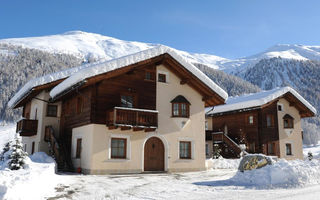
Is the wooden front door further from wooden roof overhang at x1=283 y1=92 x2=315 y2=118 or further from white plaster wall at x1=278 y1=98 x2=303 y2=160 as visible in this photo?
wooden roof overhang at x1=283 y1=92 x2=315 y2=118

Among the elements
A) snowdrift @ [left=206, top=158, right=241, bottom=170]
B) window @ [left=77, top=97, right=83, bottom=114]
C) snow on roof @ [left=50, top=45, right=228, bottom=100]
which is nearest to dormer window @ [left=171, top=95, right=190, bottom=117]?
snow on roof @ [left=50, top=45, right=228, bottom=100]

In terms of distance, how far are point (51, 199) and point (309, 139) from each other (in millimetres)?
119974

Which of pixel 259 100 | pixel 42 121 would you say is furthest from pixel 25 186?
pixel 259 100

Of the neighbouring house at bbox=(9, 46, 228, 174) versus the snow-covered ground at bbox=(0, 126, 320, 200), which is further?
the neighbouring house at bbox=(9, 46, 228, 174)

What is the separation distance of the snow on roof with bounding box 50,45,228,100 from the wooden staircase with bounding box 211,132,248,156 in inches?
356

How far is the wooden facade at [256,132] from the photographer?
3141cm

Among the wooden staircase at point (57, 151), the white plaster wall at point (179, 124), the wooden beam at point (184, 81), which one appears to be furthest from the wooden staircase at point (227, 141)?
the wooden staircase at point (57, 151)

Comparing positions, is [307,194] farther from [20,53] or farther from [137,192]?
[20,53]

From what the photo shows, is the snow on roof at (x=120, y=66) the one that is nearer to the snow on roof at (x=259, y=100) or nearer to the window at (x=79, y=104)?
the window at (x=79, y=104)

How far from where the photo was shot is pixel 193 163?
866 inches

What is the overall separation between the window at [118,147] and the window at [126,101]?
7.07ft

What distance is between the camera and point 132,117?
62.6ft

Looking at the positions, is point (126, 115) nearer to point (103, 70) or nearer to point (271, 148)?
point (103, 70)

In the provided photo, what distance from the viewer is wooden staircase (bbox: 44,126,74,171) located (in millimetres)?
20469
